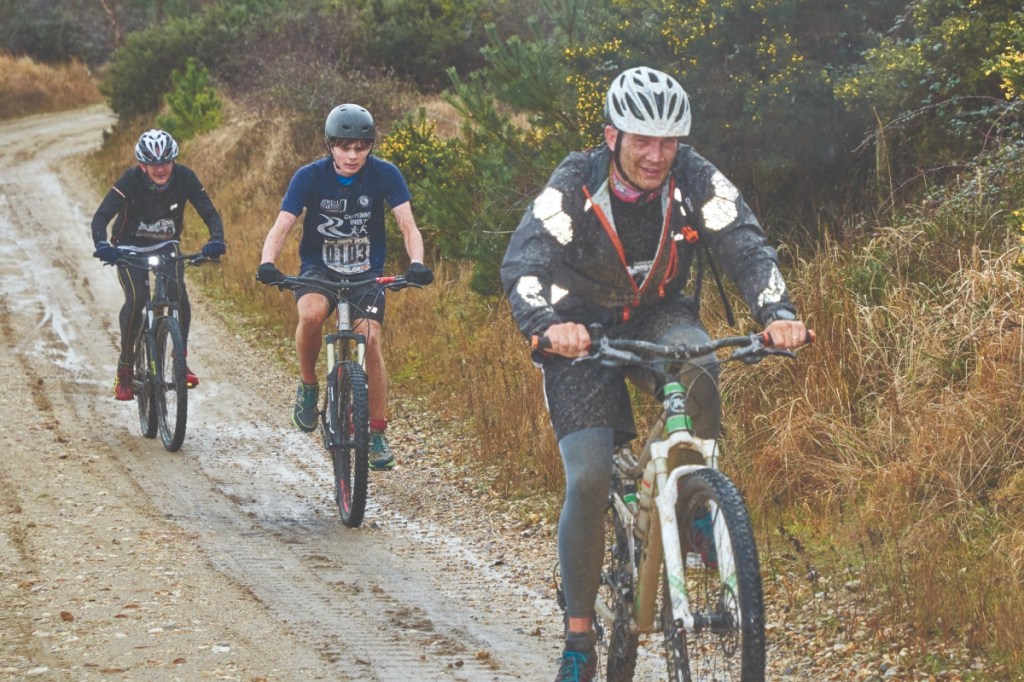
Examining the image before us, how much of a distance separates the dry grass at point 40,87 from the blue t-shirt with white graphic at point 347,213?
31.3 m

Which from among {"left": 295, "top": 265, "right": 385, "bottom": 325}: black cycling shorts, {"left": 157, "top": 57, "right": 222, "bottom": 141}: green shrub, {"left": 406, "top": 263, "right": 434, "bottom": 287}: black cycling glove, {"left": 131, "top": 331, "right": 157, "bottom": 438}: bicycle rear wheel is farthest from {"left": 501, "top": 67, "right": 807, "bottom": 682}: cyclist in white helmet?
{"left": 157, "top": 57, "right": 222, "bottom": 141}: green shrub

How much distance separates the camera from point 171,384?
9094 millimetres

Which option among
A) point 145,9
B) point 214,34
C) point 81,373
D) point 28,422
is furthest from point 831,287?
point 145,9

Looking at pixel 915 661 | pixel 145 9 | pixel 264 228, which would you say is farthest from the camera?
pixel 145 9

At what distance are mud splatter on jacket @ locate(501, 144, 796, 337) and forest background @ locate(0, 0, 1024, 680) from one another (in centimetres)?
160

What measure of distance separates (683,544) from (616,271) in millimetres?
969

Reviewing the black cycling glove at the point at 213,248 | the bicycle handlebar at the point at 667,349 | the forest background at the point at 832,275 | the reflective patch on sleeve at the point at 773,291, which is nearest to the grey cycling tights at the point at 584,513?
the bicycle handlebar at the point at 667,349

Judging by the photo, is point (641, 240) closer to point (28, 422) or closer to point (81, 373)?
point (28, 422)

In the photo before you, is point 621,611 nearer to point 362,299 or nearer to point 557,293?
point 557,293

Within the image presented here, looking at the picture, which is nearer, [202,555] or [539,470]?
[202,555]

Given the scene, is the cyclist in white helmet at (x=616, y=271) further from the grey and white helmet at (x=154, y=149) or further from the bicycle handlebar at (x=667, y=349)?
the grey and white helmet at (x=154, y=149)

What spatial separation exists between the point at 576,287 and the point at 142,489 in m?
4.45

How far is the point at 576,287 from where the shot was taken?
14.7 feet

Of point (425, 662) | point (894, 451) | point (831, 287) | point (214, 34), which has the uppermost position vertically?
point (214, 34)
